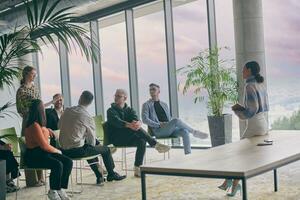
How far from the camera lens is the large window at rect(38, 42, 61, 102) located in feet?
42.7

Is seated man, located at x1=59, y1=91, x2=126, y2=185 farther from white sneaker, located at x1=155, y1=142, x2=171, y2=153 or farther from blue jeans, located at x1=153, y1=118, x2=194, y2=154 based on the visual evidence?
blue jeans, located at x1=153, y1=118, x2=194, y2=154

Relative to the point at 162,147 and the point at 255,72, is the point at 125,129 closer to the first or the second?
the point at 162,147

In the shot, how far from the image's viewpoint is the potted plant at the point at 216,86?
29.5 feet

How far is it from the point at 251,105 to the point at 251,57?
3197 millimetres

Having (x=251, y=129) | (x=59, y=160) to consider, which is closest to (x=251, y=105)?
(x=251, y=129)

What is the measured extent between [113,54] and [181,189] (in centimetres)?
571

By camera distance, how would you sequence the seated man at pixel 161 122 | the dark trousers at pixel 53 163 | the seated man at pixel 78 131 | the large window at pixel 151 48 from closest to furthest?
1. the dark trousers at pixel 53 163
2. the seated man at pixel 78 131
3. the seated man at pixel 161 122
4. the large window at pixel 151 48

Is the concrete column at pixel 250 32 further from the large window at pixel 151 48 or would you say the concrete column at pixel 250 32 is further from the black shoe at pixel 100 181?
the black shoe at pixel 100 181

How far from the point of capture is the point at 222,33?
391 inches

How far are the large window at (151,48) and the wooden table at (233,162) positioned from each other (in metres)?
5.80

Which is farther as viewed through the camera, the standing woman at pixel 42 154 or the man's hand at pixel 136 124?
the man's hand at pixel 136 124

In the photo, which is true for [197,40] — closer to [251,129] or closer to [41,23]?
[251,129]

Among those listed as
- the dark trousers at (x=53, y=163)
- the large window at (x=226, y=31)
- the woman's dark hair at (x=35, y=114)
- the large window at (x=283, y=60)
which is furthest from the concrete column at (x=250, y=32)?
the woman's dark hair at (x=35, y=114)

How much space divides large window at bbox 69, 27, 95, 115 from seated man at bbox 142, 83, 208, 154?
389 centimetres
